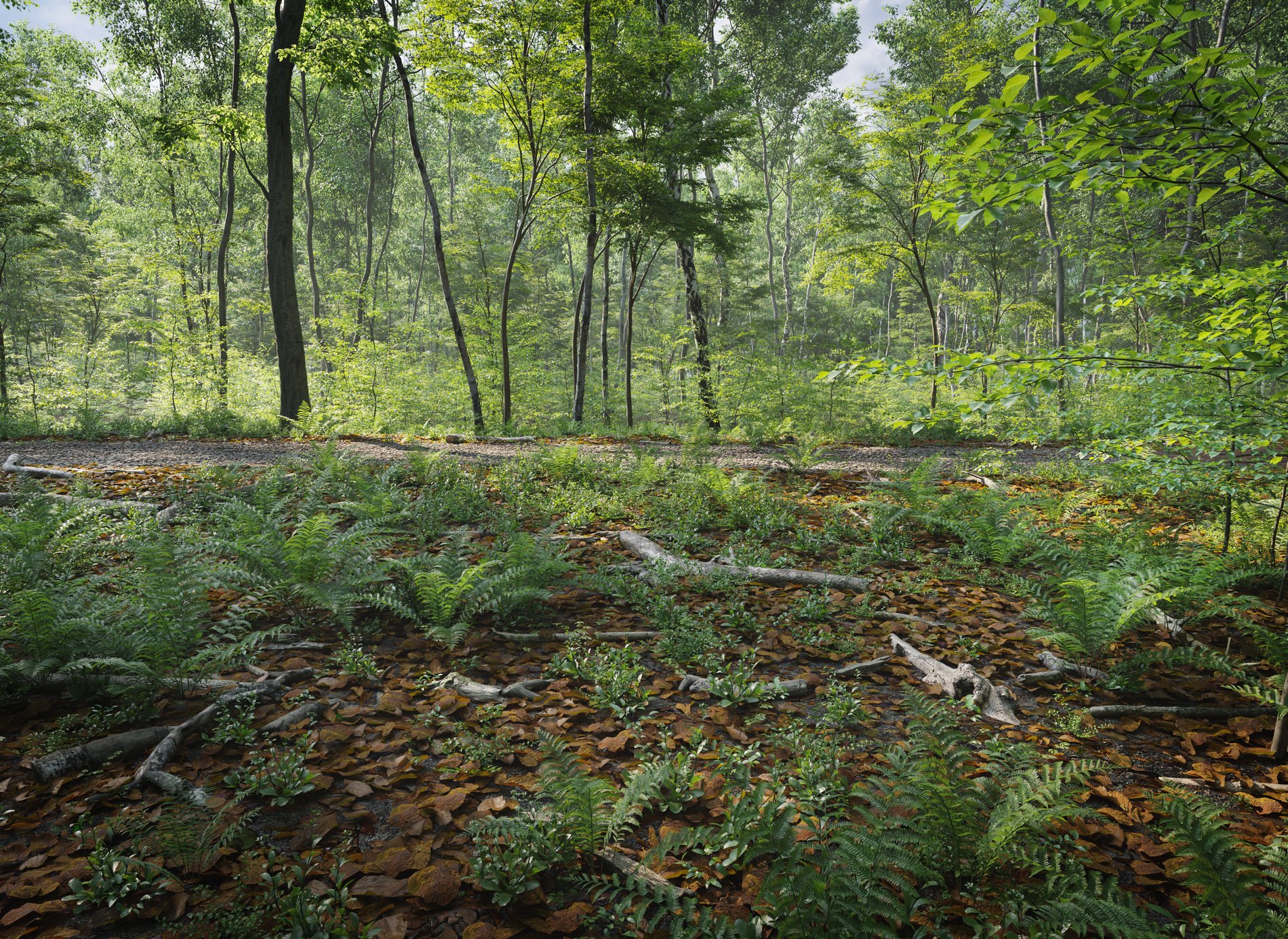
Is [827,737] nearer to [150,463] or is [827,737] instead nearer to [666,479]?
[666,479]

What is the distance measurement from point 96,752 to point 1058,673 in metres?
4.26

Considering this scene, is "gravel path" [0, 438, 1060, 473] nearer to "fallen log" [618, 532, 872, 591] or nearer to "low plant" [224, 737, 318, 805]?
"fallen log" [618, 532, 872, 591]

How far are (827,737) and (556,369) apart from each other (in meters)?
30.4

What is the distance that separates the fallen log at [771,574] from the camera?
13.5ft

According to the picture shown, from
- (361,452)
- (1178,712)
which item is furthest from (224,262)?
(1178,712)

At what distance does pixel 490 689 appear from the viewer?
2803mm

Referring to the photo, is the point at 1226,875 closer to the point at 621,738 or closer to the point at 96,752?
the point at 621,738

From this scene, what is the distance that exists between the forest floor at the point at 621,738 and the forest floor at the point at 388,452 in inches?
147

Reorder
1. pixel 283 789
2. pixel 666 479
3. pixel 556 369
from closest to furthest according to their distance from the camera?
1. pixel 283 789
2. pixel 666 479
3. pixel 556 369

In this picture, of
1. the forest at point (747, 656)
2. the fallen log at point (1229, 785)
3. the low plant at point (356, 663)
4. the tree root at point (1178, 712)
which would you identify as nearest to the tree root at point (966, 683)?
the forest at point (747, 656)

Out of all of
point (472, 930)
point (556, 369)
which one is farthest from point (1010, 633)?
point (556, 369)

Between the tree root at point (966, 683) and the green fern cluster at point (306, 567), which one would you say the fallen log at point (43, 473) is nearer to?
the green fern cluster at point (306, 567)

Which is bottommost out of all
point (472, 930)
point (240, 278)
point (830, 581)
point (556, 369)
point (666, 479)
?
point (472, 930)

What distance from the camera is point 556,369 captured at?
104 feet
